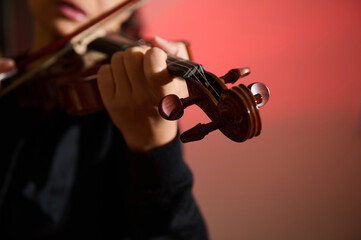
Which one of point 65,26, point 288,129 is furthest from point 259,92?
point 65,26

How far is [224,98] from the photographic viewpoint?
0.29m

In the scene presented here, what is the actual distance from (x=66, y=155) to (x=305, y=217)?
0.63m

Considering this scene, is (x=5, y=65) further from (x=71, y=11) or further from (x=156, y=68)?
(x=156, y=68)

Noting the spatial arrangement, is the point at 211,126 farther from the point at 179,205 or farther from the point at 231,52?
the point at 231,52

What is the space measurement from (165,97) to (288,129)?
0.56m

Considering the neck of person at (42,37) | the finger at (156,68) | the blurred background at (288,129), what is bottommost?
the blurred background at (288,129)

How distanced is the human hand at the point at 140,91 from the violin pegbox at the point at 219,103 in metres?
0.02

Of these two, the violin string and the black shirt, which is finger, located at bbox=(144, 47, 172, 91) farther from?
the black shirt

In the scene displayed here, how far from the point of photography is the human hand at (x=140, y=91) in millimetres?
358

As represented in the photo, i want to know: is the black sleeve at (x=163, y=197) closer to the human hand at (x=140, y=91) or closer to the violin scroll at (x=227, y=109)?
the human hand at (x=140, y=91)

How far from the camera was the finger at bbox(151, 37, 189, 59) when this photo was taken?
17.5 inches

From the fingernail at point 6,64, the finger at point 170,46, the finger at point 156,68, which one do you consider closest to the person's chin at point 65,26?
the fingernail at point 6,64

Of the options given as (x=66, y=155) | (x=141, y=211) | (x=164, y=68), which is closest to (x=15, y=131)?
(x=66, y=155)

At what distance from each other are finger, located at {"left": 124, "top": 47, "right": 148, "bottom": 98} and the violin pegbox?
4cm
